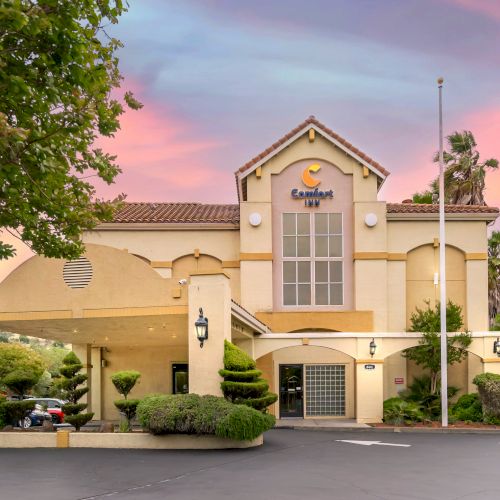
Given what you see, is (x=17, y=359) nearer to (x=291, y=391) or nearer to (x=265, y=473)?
(x=291, y=391)

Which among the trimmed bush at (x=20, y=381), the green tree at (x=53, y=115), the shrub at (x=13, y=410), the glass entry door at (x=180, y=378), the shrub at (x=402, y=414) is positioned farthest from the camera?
the glass entry door at (x=180, y=378)

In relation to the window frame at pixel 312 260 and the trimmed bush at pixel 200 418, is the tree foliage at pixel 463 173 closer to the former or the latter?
the window frame at pixel 312 260

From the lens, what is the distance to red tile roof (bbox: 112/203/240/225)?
30547 mm

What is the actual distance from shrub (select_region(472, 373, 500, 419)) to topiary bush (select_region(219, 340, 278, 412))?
10002mm

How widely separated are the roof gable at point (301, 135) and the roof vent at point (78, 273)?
12452 millimetres

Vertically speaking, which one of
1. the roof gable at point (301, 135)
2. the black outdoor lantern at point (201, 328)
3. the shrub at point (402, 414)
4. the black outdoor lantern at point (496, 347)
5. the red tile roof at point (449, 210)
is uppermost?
the roof gable at point (301, 135)

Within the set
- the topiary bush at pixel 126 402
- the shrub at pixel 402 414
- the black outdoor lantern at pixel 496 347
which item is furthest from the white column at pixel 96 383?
the black outdoor lantern at pixel 496 347

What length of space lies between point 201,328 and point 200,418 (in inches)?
101

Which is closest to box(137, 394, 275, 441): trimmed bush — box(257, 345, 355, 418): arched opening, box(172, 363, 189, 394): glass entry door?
box(257, 345, 355, 418): arched opening

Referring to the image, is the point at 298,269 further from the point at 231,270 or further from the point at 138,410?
the point at 138,410

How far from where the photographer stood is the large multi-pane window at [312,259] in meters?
30.2

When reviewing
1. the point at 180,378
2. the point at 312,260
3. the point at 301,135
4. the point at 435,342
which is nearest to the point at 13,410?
the point at 180,378

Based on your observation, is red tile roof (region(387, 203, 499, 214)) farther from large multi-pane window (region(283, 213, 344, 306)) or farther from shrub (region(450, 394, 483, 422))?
shrub (region(450, 394, 483, 422))

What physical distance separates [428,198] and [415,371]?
12.5 m
